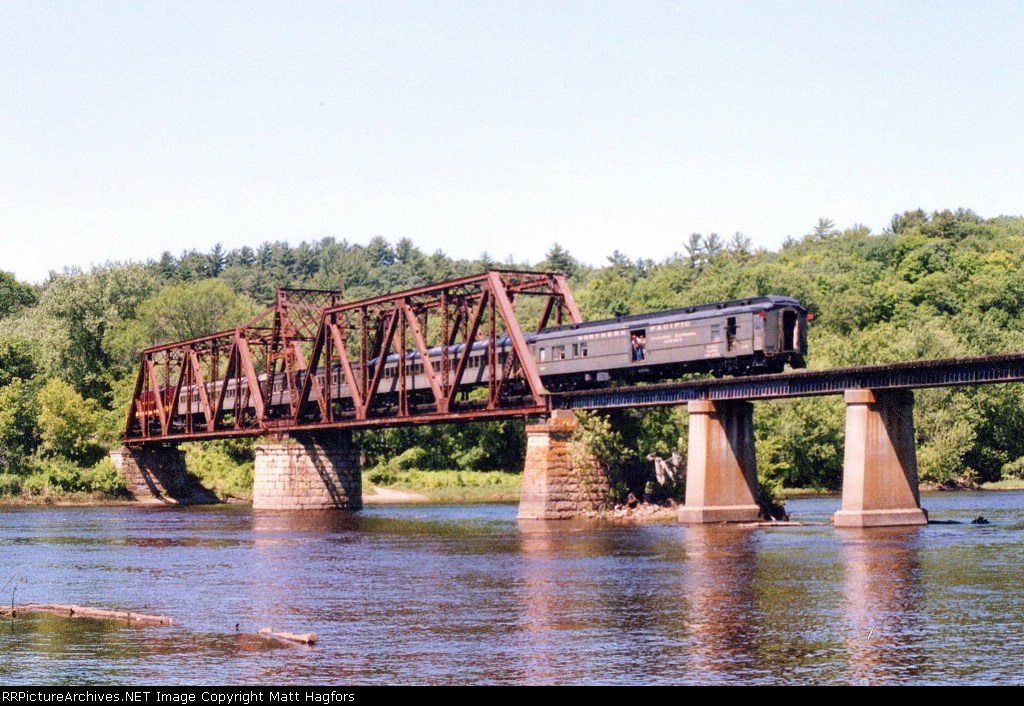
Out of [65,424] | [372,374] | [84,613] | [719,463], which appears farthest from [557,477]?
[65,424]

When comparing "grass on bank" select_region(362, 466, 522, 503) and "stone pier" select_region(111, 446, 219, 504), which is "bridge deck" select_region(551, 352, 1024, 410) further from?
"stone pier" select_region(111, 446, 219, 504)

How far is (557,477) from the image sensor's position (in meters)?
73.6

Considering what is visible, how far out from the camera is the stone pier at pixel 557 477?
2874 inches

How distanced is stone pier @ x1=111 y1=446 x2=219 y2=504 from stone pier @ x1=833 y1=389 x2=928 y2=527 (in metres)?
77.3

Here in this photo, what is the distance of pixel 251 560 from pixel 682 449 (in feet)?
99.9

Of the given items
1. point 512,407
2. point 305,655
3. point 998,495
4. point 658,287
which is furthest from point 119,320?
point 305,655

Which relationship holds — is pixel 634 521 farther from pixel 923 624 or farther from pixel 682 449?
pixel 923 624

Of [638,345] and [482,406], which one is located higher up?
[638,345]

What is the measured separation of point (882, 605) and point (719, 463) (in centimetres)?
2891

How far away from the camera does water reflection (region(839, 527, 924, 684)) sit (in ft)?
92.4

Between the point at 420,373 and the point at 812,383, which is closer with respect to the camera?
the point at 812,383

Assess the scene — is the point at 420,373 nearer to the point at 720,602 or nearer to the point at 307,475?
the point at 307,475

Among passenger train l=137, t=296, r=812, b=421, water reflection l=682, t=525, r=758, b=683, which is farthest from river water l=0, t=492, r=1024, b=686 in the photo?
passenger train l=137, t=296, r=812, b=421

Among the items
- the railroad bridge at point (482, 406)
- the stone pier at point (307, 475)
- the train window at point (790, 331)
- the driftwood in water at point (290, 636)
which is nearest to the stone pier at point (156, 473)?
the railroad bridge at point (482, 406)
